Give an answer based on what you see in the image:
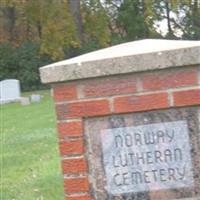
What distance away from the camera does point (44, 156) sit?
10.2 metres

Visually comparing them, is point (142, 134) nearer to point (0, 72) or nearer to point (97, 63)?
point (97, 63)

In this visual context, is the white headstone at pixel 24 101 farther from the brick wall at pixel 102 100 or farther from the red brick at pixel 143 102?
the red brick at pixel 143 102

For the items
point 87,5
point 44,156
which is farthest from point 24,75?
point 44,156

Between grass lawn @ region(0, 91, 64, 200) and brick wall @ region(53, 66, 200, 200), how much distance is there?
10.3 feet

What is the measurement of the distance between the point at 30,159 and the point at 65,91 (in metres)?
6.32

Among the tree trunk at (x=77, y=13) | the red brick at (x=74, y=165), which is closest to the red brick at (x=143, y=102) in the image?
the red brick at (x=74, y=165)

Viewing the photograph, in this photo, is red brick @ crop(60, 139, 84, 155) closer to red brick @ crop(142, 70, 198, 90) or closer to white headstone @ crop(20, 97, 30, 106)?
red brick @ crop(142, 70, 198, 90)

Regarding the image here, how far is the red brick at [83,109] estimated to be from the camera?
3.76 metres

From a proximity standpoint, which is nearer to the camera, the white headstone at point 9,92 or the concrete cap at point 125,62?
the concrete cap at point 125,62

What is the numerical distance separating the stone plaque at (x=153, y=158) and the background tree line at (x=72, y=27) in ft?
87.3

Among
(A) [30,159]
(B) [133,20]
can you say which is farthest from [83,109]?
(B) [133,20]

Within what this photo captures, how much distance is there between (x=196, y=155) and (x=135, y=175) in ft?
1.14

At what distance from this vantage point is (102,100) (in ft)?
12.3

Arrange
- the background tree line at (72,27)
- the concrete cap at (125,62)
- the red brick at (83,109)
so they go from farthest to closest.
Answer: the background tree line at (72,27) < the red brick at (83,109) < the concrete cap at (125,62)
